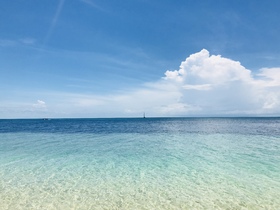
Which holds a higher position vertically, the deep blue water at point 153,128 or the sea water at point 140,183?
the deep blue water at point 153,128

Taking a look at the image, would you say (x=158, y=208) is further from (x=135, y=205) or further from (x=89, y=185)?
(x=89, y=185)

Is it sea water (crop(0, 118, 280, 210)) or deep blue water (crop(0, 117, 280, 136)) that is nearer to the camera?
sea water (crop(0, 118, 280, 210))

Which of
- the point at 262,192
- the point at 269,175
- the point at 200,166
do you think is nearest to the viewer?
the point at 262,192

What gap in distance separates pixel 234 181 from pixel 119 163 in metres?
8.48

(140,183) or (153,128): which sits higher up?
(153,128)

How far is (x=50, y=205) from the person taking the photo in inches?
365

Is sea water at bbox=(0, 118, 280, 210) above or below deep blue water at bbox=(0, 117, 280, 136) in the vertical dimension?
below

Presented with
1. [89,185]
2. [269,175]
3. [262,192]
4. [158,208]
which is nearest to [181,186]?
[158,208]

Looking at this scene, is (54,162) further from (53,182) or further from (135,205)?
(135,205)

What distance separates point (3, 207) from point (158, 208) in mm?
6505

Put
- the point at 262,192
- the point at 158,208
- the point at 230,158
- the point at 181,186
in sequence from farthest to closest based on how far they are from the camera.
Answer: the point at 230,158, the point at 181,186, the point at 262,192, the point at 158,208

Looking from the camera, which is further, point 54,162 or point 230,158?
A: point 230,158

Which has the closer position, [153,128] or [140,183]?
[140,183]

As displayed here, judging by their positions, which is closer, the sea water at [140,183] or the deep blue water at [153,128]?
the sea water at [140,183]
